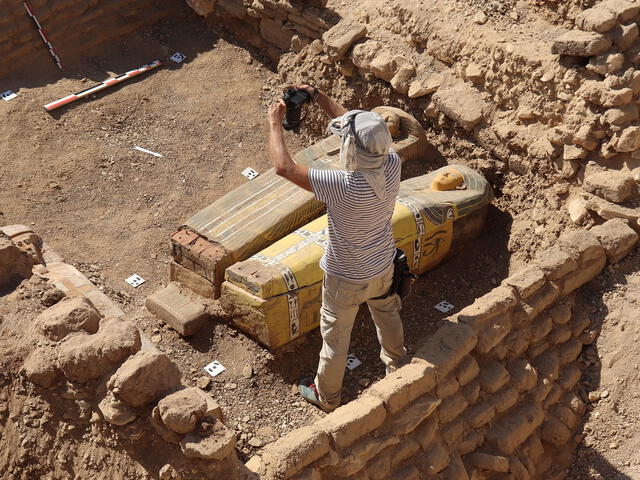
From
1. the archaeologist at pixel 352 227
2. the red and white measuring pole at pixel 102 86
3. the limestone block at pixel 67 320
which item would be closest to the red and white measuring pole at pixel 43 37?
the red and white measuring pole at pixel 102 86

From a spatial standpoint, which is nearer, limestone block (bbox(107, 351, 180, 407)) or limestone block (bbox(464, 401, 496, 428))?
limestone block (bbox(107, 351, 180, 407))

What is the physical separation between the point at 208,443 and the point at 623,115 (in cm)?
394

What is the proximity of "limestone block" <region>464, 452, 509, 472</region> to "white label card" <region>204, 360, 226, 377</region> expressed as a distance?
1.82 metres

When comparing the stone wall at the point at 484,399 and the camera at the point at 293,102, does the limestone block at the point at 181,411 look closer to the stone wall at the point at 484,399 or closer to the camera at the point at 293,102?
the stone wall at the point at 484,399

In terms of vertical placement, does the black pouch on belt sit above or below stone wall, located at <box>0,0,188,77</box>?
above

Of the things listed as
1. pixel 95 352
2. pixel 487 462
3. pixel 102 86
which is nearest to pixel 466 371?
pixel 487 462

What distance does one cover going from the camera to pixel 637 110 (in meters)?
6.35

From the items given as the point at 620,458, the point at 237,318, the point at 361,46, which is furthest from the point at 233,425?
the point at 361,46

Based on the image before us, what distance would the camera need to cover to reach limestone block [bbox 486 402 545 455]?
17.2ft

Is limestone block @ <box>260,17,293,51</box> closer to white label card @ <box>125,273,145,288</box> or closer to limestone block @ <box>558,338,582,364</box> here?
white label card @ <box>125,273,145,288</box>

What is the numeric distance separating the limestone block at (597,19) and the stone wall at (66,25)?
4.95m

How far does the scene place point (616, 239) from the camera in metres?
5.90

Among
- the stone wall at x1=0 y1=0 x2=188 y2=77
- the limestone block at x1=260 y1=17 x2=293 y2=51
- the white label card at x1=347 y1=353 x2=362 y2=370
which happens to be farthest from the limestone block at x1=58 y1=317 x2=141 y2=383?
the stone wall at x1=0 y1=0 x2=188 y2=77

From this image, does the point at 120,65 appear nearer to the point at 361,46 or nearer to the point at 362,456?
the point at 361,46
